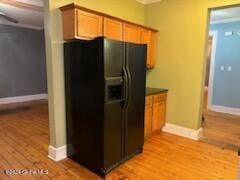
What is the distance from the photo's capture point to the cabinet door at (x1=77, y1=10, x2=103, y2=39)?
7.92 feet

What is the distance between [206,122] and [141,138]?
235 cm

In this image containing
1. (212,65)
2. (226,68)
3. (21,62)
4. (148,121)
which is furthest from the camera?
(21,62)

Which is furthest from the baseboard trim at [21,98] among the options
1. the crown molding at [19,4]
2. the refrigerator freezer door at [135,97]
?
the refrigerator freezer door at [135,97]

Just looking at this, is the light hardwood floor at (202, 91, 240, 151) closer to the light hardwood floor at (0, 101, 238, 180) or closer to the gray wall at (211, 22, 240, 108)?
the light hardwood floor at (0, 101, 238, 180)

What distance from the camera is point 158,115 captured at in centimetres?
366

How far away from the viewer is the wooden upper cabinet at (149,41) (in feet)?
11.6

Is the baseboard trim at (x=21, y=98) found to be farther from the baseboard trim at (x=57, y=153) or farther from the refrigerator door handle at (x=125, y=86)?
the refrigerator door handle at (x=125, y=86)

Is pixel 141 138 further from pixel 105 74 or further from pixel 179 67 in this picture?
pixel 179 67

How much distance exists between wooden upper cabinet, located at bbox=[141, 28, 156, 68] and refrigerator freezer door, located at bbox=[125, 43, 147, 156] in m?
0.89

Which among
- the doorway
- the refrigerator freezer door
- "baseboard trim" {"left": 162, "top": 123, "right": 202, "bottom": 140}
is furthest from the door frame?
the refrigerator freezer door

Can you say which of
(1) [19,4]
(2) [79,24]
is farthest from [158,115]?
(1) [19,4]

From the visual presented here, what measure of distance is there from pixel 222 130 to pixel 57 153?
132 inches

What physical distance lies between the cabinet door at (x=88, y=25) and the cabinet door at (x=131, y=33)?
57 cm

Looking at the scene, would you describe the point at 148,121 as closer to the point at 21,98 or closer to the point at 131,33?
the point at 131,33
